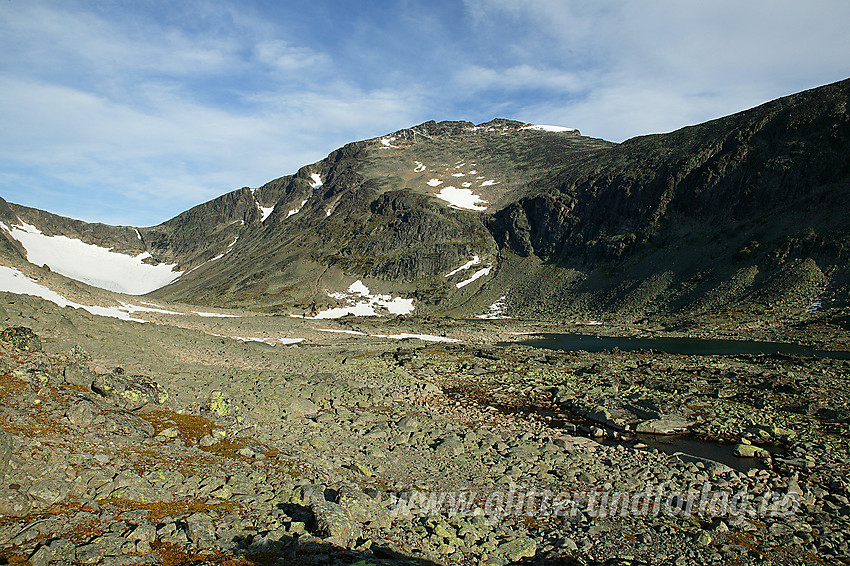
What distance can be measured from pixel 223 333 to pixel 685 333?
162 feet

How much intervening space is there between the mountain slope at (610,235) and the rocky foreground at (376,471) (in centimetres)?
4713

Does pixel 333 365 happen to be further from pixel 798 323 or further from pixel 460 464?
pixel 798 323

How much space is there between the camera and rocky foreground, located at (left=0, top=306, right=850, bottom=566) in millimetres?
7328

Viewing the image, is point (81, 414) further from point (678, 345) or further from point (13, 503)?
point (678, 345)

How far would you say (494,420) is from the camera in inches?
766

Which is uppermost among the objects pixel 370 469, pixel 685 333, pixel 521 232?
pixel 521 232

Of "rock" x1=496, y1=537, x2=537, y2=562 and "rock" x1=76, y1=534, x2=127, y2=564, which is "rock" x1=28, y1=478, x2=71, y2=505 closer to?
"rock" x1=76, y1=534, x2=127, y2=564

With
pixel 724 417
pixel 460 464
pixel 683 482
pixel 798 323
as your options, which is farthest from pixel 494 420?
pixel 798 323

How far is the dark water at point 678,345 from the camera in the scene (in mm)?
37844

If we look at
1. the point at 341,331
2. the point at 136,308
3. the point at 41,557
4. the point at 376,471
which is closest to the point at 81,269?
the point at 341,331

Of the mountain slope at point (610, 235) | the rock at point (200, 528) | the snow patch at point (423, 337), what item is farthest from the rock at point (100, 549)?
the mountain slope at point (610, 235)

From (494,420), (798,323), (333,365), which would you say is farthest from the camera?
(798,323)

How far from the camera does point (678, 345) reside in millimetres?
44875

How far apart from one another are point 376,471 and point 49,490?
7.36 m
